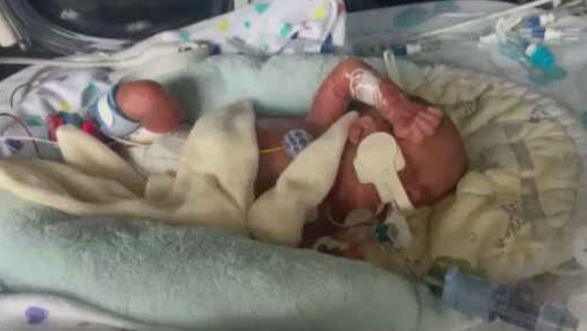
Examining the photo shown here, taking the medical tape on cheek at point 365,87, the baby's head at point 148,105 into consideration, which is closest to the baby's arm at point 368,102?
the medical tape on cheek at point 365,87

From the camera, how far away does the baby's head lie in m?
1.43

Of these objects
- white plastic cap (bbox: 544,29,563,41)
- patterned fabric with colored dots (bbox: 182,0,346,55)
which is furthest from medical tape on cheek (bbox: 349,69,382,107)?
white plastic cap (bbox: 544,29,563,41)

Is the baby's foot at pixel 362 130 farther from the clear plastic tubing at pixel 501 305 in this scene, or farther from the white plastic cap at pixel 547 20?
the white plastic cap at pixel 547 20

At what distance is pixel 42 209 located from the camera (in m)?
1.27

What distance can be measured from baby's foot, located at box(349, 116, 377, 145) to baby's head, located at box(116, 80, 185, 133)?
26 centimetres

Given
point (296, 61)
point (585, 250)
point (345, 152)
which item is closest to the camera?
point (585, 250)

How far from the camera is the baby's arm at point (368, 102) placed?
4.39ft

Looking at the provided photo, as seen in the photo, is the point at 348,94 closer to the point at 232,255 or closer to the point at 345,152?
the point at 345,152

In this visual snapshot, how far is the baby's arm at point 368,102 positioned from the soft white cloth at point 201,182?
0.15 feet

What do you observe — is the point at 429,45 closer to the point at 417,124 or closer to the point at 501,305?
the point at 417,124

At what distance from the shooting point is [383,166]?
1.34m

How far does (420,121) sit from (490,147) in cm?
16

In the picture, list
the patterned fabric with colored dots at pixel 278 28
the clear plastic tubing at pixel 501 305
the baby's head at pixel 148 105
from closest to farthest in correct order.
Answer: the clear plastic tubing at pixel 501 305
the baby's head at pixel 148 105
the patterned fabric with colored dots at pixel 278 28

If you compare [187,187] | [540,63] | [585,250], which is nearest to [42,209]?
[187,187]
